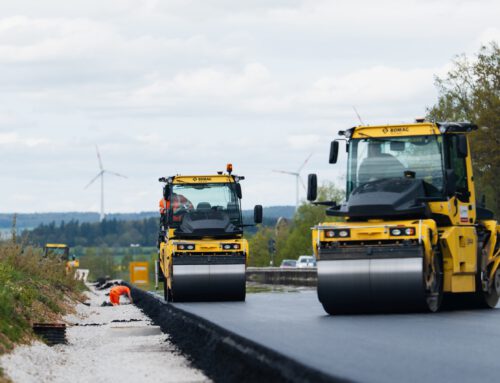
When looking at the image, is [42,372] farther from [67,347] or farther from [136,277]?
[136,277]

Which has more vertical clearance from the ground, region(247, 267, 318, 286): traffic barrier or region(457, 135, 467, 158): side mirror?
region(457, 135, 467, 158): side mirror

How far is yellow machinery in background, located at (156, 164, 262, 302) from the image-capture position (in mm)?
28156

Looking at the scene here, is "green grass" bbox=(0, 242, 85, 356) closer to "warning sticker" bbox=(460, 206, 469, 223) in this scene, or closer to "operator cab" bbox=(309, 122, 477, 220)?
"operator cab" bbox=(309, 122, 477, 220)

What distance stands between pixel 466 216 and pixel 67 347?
23.6 feet

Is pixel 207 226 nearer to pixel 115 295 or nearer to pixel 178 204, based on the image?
pixel 178 204

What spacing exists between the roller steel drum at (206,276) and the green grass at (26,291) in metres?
2.87

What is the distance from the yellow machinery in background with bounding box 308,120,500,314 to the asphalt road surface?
420mm

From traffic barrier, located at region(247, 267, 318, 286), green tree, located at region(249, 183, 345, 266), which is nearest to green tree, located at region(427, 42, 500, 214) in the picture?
traffic barrier, located at region(247, 267, 318, 286)

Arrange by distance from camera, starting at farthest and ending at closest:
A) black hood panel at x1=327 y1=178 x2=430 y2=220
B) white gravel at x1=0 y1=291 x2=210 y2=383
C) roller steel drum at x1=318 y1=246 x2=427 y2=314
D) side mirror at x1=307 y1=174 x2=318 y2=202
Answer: side mirror at x1=307 y1=174 x2=318 y2=202, black hood panel at x1=327 y1=178 x2=430 y2=220, roller steel drum at x1=318 y1=246 x2=427 y2=314, white gravel at x1=0 y1=291 x2=210 y2=383

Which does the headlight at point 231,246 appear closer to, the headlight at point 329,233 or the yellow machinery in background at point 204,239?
the yellow machinery in background at point 204,239

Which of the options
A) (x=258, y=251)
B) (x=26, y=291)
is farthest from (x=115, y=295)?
(x=258, y=251)

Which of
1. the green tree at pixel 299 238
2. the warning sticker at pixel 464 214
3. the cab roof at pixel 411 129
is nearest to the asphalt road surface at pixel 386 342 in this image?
the warning sticker at pixel 464 214

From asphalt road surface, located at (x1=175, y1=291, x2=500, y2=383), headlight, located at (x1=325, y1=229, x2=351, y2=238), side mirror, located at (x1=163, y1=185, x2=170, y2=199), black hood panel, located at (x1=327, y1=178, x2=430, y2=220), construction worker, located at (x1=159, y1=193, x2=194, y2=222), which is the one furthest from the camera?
side mirror, located at (x1=163, y1=185, x2=170, y2=199)

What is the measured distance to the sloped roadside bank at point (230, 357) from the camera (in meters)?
9.57
